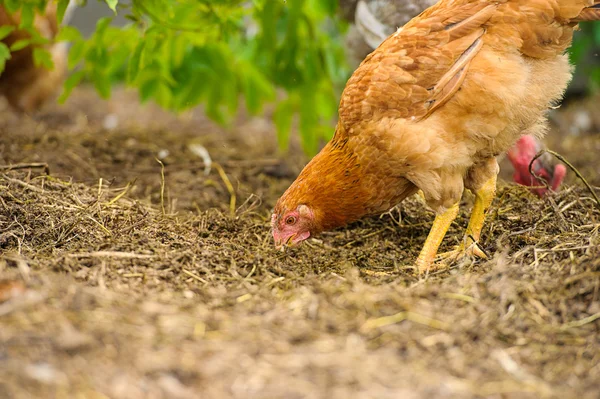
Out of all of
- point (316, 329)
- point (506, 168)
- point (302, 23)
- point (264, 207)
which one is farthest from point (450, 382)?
point (506, 168)

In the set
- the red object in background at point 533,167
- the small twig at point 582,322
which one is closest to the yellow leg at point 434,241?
the small twig at point 582,322

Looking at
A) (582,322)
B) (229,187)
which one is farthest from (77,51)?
(582,322)

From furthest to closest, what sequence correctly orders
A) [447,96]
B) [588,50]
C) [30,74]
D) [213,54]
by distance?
[588,50] → [30,74] → [213,54] → [447,96]

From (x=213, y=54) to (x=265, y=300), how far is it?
8.68 ft

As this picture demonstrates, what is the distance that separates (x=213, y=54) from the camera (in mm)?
4480

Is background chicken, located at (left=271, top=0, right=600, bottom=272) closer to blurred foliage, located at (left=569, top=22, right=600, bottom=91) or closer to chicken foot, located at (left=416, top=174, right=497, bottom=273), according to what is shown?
chicken foot, located at (left=416, top=174, right=497, bottom=273)

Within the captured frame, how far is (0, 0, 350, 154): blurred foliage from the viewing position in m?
3.86

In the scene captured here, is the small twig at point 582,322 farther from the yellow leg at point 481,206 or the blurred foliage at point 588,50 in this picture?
the blurred foliage at point 588,50

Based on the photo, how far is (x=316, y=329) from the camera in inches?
80.4

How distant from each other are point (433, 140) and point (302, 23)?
2.13m

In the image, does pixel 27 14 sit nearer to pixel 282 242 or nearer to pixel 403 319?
pixel 282 242

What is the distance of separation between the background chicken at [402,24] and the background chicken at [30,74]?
2.86m

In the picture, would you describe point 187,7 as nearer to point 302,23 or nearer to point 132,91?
point 302,23

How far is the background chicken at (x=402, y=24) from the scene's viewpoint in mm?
3939
